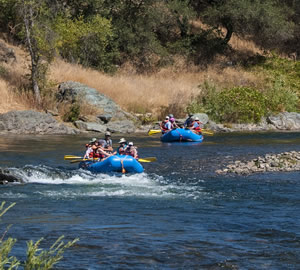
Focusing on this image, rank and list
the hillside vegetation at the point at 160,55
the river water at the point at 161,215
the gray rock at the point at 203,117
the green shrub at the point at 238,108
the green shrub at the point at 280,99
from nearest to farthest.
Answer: the river water at the point at 161,215
the gray rock at the point at 203,117
the hillside vegetation at the point at 160,55
the green shrub at the point at 238,108
the green shrub at the point at 280,99

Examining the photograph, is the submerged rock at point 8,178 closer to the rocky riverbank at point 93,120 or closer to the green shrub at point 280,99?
the rocky riverbank at point 93,120

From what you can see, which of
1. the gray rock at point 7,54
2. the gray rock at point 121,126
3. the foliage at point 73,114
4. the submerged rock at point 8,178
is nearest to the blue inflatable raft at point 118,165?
the submerged rock at point 8,178

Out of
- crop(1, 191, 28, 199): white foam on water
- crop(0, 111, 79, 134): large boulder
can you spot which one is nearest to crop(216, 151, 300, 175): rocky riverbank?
crop(1, 191, 28, 199): white foam on water

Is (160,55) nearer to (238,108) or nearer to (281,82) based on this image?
(281,82)

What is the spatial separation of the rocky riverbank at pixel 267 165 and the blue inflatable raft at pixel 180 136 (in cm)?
799

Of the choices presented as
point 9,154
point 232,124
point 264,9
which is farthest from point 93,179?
point 264,9

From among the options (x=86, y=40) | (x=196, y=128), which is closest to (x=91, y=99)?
(x=196, y=128)

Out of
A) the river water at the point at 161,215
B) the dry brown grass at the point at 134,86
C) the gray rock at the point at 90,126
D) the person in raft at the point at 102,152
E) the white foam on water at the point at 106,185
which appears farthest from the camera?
the dry brown grass at the point at 134,86

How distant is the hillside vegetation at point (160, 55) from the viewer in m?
35.4

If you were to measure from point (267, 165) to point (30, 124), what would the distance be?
15366 millimetres

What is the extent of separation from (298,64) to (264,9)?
16.2 feet

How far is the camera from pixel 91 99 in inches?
1379

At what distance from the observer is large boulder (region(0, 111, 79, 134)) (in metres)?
31.2

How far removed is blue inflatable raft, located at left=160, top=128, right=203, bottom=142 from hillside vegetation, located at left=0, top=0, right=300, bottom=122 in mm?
7373
